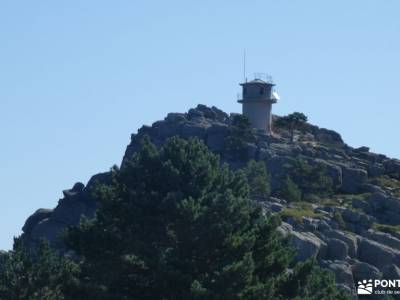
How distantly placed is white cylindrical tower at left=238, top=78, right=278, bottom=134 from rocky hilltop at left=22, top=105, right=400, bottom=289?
7.71 feet

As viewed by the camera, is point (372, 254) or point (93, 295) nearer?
point (93, 295)

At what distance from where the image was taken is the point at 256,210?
54562 millimetres

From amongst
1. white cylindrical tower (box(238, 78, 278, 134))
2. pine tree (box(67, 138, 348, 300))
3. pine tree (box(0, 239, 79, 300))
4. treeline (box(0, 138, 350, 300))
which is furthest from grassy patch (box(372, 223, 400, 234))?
pine tree (box(0, 239, 79, 300))

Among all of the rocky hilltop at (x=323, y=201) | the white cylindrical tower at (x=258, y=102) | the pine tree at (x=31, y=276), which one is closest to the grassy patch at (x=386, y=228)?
the rocky hilltop at (x=323, y=201)

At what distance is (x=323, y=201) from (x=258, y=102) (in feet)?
58.4

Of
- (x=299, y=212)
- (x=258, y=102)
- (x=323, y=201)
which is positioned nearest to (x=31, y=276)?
(x=299, y=212)

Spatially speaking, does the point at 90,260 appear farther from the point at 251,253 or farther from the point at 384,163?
the point at 384,163

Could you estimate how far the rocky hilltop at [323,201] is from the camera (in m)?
86.0

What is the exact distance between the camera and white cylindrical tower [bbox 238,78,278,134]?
122m

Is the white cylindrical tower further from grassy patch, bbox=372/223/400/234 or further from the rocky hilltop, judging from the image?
grassy patch, bbox=372/223/400/234

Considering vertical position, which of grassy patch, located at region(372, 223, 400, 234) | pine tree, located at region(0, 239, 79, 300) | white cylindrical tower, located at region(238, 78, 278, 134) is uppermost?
white cylindrical tower, located at region(238, 78, 278, 134)

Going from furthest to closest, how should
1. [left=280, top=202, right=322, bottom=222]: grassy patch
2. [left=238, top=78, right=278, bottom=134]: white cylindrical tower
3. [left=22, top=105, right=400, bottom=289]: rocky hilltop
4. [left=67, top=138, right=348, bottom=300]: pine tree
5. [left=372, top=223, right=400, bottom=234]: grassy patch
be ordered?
1. [left=238, top=78, right=278, bottom=134]: white cylindrical tower
2. [left=372, top=223, right=400, bottom=234]: grassy patch
3. [left=280, top=202, right=322, bottom=222]: grassy patch
4. [left=22, top=105, right=400, bottom=289]: rocky hilltop
5. [left=67, top=138, right=348, bottom=300]: pine tree

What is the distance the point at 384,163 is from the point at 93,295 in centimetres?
8145

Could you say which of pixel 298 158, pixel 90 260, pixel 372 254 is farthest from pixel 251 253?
pixel 298 158
